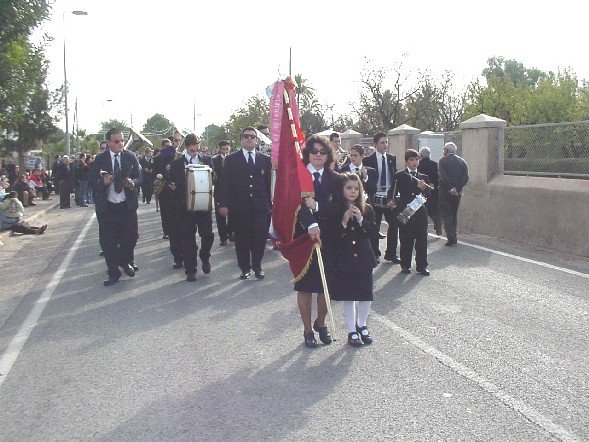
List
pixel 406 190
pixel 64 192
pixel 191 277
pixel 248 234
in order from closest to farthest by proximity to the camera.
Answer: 1. pixel 248 234
2. pixel 191 277
3. pixel 406 190
4. pixel 64 192

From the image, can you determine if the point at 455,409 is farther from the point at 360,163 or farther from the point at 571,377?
the point at 360,163

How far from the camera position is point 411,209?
10.5 metres

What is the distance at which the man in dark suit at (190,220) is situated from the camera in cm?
1074

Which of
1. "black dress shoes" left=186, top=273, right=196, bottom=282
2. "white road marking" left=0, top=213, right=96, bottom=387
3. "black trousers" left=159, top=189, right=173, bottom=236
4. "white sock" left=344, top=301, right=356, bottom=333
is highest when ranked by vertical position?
"black trousers" left=159, top=189, right=173, bottom=236

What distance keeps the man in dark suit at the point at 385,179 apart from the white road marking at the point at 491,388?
158 inches

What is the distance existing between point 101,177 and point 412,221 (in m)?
4.30

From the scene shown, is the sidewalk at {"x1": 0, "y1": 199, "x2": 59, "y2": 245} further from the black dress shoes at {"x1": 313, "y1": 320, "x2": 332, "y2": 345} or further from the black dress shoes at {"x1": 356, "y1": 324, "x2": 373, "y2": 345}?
the black dress shoes at {"x1": 356, "y1": 324, "x2": 373, "y2": 345}

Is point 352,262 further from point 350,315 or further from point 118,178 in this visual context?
point 118,178

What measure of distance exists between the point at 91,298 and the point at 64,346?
7.92 feet

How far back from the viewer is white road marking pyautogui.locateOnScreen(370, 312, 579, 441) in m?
4.77

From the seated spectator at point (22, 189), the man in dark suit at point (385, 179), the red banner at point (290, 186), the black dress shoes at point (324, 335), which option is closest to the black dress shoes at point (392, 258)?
the man in dark suit at point (385, 179)

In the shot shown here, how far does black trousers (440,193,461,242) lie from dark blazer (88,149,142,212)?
5.75 metres

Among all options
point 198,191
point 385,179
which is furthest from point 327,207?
point 385,179

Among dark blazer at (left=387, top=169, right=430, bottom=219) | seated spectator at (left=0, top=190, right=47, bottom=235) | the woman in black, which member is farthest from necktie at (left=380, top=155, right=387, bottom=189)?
seated spectator at (left=0, top=190, right=47, bottom=235)
